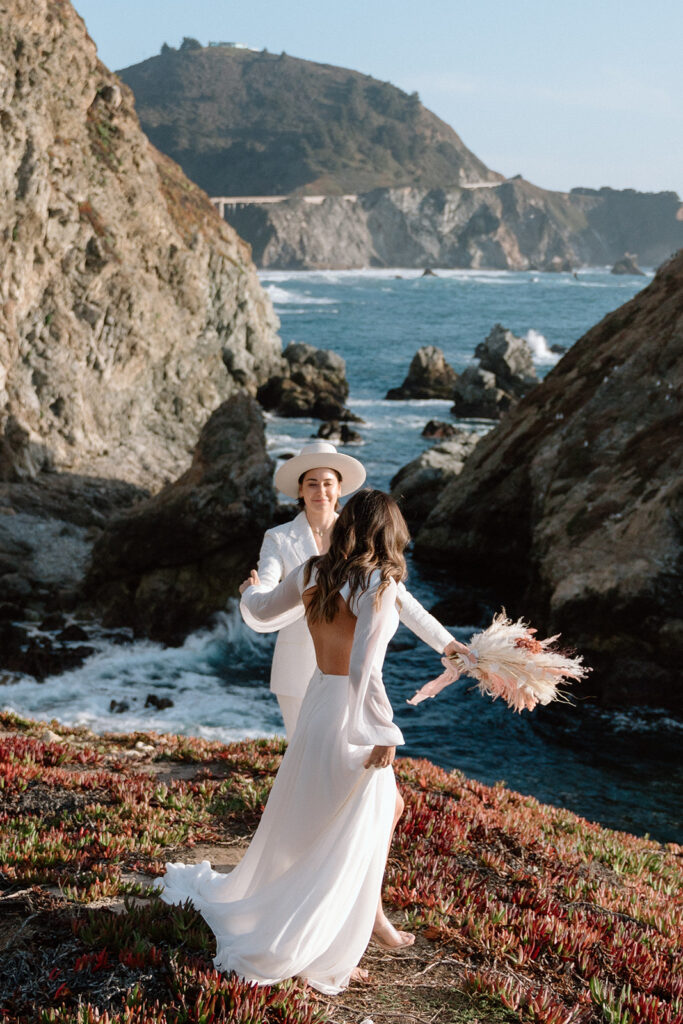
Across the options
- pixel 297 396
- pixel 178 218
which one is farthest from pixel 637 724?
pixel 297 396

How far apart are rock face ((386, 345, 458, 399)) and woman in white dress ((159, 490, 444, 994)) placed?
55.5 m

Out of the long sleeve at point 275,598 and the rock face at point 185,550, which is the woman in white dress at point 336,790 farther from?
the rock face at point 185,550

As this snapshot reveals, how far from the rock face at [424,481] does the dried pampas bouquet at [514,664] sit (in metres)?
24.7

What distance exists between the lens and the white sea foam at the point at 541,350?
3304 inches

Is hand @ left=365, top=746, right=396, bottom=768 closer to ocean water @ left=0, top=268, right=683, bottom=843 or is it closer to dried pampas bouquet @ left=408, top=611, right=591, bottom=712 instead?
dried pampas bouquet @ left=408, top=611, right=591, bottom=712

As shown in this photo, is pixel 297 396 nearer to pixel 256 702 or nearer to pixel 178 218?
pixel 178 218

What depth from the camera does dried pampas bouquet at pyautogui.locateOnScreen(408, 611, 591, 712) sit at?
5.82m

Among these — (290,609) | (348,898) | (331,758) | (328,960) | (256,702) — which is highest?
(290,609)

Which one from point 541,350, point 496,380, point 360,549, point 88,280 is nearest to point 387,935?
point 360,549

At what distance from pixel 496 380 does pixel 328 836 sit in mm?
53763

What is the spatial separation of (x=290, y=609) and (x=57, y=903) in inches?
105

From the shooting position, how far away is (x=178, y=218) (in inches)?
1654

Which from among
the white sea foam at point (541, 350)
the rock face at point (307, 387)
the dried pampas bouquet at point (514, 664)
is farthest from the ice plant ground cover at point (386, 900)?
the white sea foam at point (541, 350)

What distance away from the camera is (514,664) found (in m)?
5.85
